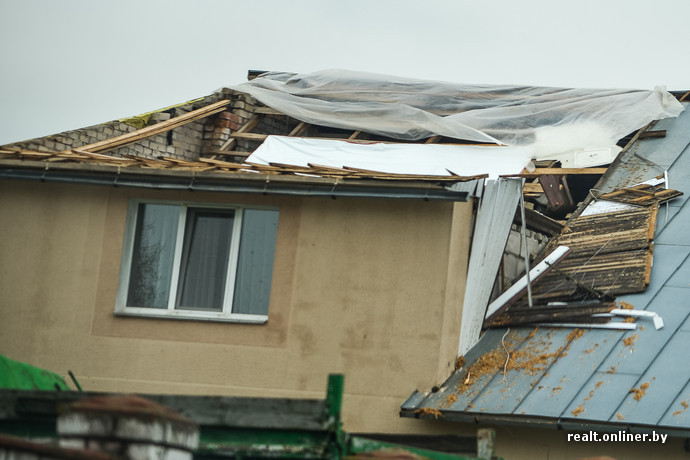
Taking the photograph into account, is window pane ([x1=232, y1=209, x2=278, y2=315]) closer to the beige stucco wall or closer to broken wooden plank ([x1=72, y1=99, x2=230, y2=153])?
the beige stucco wall

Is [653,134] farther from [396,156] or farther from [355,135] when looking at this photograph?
[355,135]

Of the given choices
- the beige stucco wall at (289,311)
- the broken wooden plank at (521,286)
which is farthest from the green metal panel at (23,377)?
the broken wooden plank at (521,286)

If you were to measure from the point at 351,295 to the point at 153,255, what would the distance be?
1.99m

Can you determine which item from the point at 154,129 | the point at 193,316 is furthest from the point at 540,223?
the point at 154,129

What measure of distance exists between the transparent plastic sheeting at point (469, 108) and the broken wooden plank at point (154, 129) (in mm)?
547

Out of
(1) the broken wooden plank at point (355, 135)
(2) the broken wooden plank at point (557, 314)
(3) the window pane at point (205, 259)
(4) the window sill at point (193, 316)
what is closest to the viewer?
(4) the window sill at point (193, 316)

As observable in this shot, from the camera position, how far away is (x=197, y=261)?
9125 mm

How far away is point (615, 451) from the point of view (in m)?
7.80

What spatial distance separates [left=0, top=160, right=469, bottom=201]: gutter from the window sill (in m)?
1.16

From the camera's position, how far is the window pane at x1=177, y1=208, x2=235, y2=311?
9055 mm

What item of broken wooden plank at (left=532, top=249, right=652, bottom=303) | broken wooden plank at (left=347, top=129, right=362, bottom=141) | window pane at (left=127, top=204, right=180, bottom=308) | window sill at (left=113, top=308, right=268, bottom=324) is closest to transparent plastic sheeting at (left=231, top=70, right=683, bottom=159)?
broken wooden plank at (left=347, top=129, right=362, bottom=141)

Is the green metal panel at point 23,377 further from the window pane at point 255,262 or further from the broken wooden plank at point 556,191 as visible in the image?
the broken wooden plank at point 556,191

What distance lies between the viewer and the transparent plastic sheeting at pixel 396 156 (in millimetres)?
11375

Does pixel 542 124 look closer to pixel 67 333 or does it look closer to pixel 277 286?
pixel 277 286
